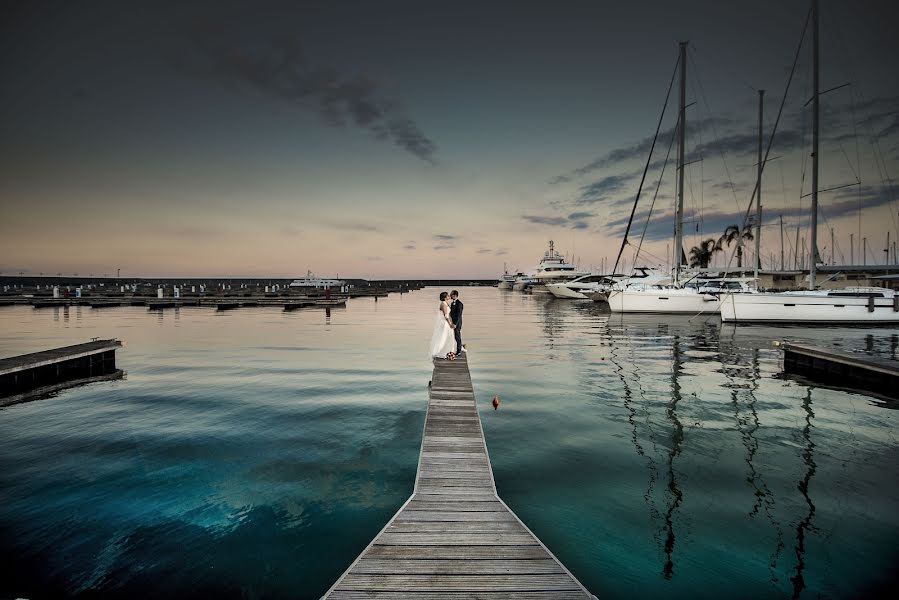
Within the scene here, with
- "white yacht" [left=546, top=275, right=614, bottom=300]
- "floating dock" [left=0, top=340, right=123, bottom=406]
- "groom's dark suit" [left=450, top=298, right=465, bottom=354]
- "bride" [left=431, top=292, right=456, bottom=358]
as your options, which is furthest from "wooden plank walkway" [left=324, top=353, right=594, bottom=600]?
"white yacht" [left=546, top=275, right=614, bottom=300]

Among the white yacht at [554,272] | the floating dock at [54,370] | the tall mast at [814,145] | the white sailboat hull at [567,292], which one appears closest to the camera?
the floating dock at [54,370]

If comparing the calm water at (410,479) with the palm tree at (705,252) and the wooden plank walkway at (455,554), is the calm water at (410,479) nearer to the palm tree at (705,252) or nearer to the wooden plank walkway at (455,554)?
the wooden plank walkway at (455,554)

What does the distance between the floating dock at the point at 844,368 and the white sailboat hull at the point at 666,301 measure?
72.3 ft

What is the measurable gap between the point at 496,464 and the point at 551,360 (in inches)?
472

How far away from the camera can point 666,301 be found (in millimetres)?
40156

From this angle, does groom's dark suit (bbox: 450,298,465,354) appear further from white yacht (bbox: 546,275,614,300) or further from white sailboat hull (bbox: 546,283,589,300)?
white sailboat hull (bbox: 546,283,589,300)

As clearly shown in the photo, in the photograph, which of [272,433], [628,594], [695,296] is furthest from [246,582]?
[695,296]

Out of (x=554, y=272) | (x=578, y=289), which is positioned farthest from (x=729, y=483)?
(x=554, y=272)

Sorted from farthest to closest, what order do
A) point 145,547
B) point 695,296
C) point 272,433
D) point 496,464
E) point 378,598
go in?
point 695,296 < point 272,433 < point 496,464 < point 145,547 < point 378,598

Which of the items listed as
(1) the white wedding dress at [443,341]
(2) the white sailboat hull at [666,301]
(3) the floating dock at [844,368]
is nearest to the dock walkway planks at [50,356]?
(1) the white wedding dress at [443,341]

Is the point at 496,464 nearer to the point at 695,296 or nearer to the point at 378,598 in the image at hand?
the point at 378,598

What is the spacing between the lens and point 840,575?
557 cm

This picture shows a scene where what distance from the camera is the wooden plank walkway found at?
13.5 ft

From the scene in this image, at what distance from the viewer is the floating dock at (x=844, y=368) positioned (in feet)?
47.7
